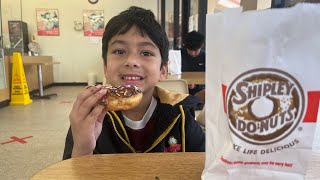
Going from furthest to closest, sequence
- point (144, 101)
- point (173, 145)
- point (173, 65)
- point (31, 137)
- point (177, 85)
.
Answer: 1. point (31, 137)
2. point (173, 65)
3. point (177, 85)
4. point (144, 101)
5. point (173, 145)

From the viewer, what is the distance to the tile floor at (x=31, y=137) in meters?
2.25

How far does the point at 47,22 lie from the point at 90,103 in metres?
7.54

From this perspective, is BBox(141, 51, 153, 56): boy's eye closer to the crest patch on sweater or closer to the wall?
the crest patch on sweater

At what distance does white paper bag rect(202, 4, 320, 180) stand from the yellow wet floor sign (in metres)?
5.06

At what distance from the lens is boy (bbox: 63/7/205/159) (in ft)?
2.85

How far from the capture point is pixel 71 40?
7.68 metres

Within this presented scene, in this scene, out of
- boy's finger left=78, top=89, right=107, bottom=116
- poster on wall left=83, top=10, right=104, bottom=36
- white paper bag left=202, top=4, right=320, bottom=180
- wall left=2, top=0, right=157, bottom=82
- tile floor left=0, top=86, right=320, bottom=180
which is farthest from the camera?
poster on wall left=83, top=10, right=104, bottom=36

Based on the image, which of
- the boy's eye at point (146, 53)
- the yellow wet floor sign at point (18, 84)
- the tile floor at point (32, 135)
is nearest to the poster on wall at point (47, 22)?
the yellow wet floor sign at point (18, 84)

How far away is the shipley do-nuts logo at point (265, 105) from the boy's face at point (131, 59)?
0.57m

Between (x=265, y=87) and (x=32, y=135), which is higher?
(x=265, y=87)

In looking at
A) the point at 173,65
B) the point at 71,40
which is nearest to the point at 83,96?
the point at 173,65

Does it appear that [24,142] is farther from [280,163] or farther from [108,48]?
[280,163]

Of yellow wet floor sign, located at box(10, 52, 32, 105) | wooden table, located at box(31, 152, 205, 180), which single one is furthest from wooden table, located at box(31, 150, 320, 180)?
yellow wet floor sign, located at box(10, 52, 32, 105)

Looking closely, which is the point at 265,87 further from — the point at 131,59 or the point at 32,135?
the point at 32,135
